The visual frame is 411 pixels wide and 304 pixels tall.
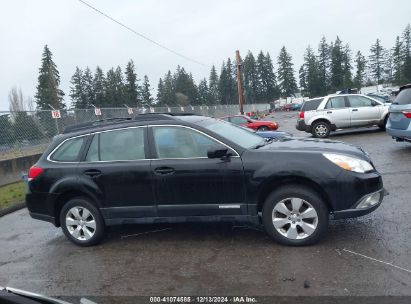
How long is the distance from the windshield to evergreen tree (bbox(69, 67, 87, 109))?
6651cm

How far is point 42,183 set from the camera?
562cm

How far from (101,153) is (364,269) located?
11.9ft

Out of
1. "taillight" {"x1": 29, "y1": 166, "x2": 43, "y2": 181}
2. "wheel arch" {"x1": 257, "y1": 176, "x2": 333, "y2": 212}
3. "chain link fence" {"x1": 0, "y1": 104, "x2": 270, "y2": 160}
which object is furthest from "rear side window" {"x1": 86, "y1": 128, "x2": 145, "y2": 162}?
"chain link fence" {"x1": 0, "y1": 104, "x2": 270, "y2": 160}

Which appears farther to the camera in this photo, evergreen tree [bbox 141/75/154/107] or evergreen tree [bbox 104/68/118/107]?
evergreen tree [bbox 141/75/154/107]

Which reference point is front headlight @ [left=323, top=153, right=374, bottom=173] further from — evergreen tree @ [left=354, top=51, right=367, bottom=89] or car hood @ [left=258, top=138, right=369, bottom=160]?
evergreen tree @ [left=354, top=51, right=367, bottom=89]

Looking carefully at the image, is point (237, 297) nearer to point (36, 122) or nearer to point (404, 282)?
point (404, 282)

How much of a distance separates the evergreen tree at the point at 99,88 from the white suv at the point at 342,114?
58197mm

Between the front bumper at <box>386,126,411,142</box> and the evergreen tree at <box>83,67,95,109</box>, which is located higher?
the evergreen tree at <box>83,67,95,109</box>

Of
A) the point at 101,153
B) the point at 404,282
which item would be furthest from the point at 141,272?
the point at 404,282

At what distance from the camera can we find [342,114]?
589 inches

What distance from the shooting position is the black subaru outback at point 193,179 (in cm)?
457

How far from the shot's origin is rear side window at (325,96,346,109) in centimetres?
1510

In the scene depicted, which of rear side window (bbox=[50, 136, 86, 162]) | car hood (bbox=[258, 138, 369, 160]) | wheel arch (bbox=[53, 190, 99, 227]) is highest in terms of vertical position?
rear side window (bbox=[50, 136, 86, 162])

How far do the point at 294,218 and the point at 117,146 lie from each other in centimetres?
257
